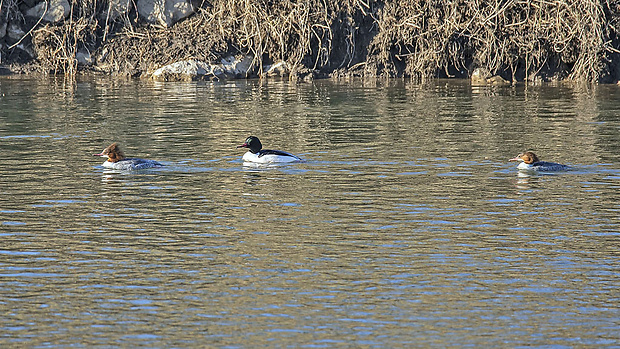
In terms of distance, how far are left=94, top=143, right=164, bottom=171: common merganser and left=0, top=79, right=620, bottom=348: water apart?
0.17 m

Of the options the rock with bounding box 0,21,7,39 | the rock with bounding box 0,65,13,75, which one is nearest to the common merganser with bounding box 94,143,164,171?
the rock with bounding box 0,65,13,75

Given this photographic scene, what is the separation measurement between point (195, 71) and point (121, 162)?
14.3 metres

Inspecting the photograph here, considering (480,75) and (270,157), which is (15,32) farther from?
(270,157)

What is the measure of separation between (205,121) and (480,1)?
1118 centimetres

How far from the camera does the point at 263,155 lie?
15.2 metres

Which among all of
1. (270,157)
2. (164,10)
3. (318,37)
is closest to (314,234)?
(270,157)

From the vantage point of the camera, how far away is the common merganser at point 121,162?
14594 mm

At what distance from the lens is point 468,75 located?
94.7ft

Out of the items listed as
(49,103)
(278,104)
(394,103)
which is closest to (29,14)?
(49,103)

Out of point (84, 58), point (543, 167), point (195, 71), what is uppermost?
point (84, 58)

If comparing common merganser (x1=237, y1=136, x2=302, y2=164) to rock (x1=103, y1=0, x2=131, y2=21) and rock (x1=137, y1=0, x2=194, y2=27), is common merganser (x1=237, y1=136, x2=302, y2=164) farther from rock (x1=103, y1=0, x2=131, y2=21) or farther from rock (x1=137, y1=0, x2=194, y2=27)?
rock (x1=103, y1=0, x2=131, y2=21)

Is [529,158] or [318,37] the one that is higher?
[318,37]

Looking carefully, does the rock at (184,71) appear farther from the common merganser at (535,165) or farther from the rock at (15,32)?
the common merganser at (535,165)

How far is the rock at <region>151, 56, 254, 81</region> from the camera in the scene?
94.1 ft
